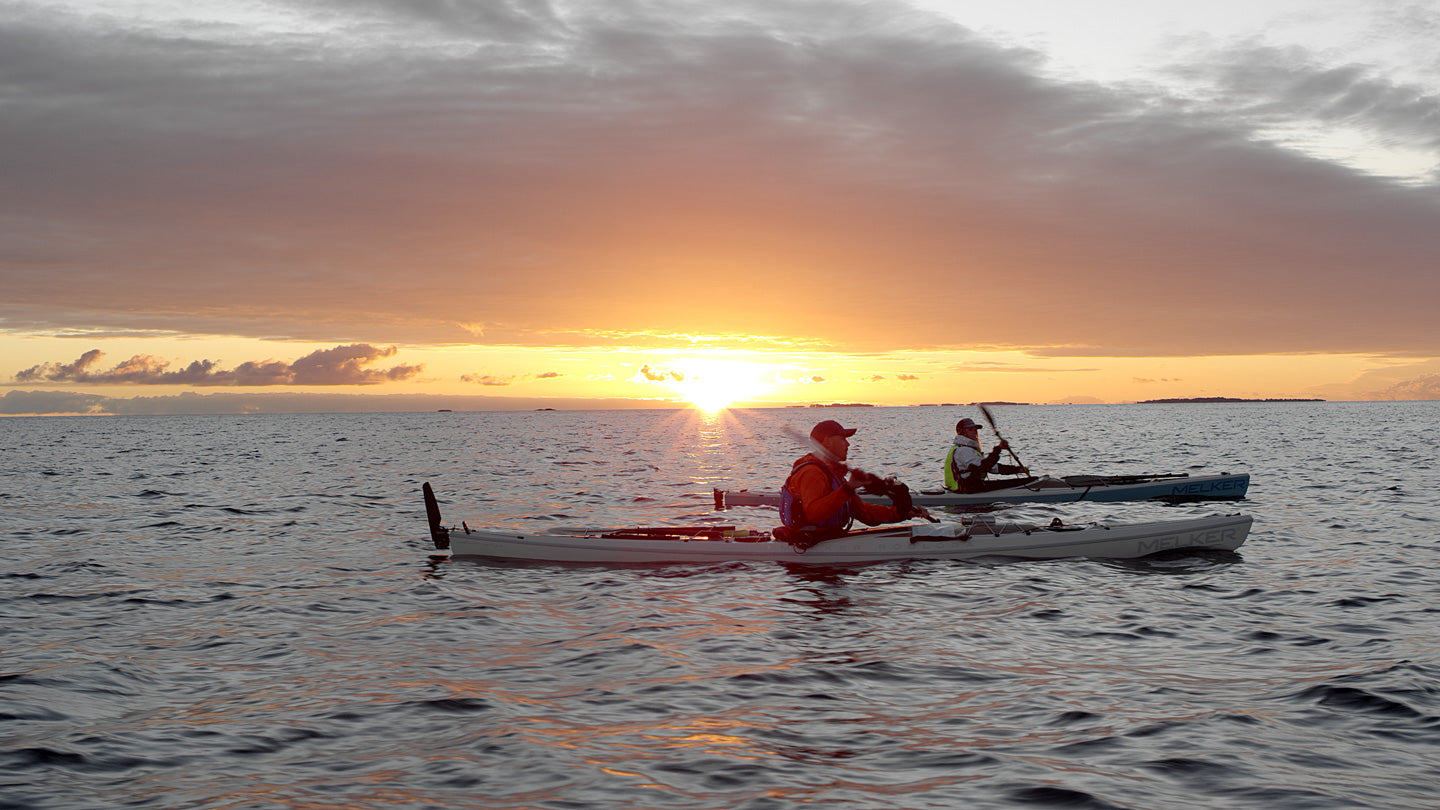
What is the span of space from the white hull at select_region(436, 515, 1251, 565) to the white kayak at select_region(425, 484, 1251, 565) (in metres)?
0.01

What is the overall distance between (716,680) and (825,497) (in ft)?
19.2

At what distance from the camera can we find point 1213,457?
45406 mm

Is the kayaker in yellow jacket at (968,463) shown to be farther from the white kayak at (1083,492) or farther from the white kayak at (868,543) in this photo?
the white kayak at (868,543)

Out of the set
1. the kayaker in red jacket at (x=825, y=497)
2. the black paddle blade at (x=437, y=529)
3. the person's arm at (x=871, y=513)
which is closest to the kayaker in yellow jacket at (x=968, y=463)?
the kayaker in red jacket at (x=825, y=497)

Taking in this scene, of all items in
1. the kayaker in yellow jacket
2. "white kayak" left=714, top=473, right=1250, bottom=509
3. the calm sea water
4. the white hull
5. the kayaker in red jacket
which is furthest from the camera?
"white kayak" left=714, top=473, right=1250, bottom=509

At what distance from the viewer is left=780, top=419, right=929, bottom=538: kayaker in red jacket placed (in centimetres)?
1373

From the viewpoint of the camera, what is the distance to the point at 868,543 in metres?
14.2

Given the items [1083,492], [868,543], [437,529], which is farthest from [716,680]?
[1083,492]

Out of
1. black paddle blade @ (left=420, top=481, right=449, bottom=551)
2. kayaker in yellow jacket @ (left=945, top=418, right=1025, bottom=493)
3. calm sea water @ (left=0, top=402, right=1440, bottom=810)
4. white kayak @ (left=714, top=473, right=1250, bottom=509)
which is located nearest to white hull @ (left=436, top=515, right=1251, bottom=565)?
black paddle blade @ (left=420, top=481, right=449, bottom=551)

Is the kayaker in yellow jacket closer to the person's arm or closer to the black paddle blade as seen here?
the person's arm

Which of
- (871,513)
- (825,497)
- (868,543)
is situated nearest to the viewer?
(871,513)

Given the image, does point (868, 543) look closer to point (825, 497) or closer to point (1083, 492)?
point (825, 497)

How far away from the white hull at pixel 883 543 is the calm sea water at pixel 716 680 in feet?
0.99

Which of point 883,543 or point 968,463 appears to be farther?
point 968,463
